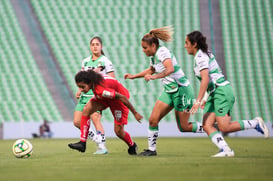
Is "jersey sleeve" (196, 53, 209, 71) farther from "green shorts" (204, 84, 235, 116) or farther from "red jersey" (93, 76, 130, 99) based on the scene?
"red jersey" (93, 76, 130, 99)

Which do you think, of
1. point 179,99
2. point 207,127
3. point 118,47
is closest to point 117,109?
point 179,99

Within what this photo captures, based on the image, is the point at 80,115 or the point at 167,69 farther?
the point at 80,115

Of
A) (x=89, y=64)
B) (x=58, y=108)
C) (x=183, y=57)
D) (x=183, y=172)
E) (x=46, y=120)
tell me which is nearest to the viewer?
(x=183, y=172)

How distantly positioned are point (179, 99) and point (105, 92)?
1182mm

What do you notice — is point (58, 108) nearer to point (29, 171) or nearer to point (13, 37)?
point (13, 37)

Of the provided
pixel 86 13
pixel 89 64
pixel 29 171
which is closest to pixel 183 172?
pixel 29 171

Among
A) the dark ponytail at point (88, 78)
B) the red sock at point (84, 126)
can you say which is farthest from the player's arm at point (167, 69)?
the red sock at point (84, 126)

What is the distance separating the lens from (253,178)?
534 cm

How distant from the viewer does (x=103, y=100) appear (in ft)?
28.5

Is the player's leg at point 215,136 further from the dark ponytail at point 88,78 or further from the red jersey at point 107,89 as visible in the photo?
the dark ponytail at point 88,78

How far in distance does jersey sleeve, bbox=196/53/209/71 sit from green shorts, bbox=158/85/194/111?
753 millimetres

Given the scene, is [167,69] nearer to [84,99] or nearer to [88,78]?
[88,78]

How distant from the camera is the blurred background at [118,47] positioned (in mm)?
21891

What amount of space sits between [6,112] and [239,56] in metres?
9.88
